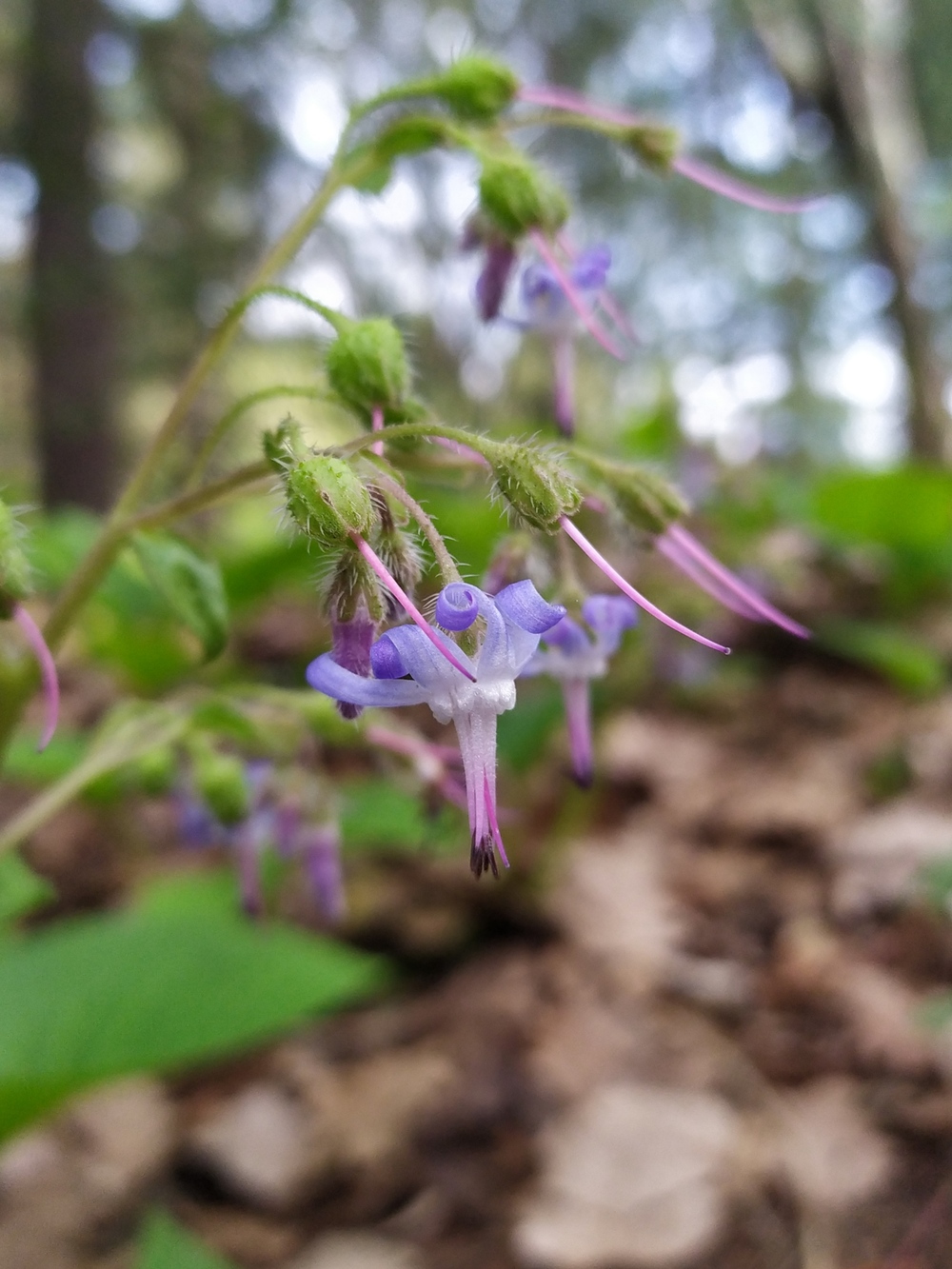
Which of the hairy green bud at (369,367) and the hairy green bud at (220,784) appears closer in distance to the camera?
the hairy green bud at (369,367)

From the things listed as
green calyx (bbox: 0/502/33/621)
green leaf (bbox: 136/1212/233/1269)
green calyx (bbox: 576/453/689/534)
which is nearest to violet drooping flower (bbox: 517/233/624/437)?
green calyx (bbox: 576/453/689/534)

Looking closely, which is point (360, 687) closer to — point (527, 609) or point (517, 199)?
point (527, 609)

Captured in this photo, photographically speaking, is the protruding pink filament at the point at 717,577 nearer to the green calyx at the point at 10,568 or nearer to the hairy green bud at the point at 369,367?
the hairy green bud at the point at 369,367

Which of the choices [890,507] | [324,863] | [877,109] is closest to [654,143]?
[324,863]

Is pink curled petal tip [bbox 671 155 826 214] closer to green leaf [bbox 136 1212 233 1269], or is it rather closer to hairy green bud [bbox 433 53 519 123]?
hairy green bud [bbox 433 53 519 123]

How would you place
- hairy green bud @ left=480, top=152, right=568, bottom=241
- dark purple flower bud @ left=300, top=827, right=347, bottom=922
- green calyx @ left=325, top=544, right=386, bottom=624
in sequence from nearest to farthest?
green calyx @ left=325, top=544, right=386, bottom=624, hairy green bud @ left=480, top=152, right=568, bottom=241, dark purple flower bud @ left=300, top=827, right=347, bottom=922

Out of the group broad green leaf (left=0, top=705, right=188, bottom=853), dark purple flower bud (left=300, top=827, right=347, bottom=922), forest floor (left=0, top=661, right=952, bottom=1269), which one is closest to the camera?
broad green leaf (left=0, top=705, right=188, bottom=853)

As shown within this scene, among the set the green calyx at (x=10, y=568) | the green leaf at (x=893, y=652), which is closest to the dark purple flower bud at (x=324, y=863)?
the green calyx at (x=10, y=568)
